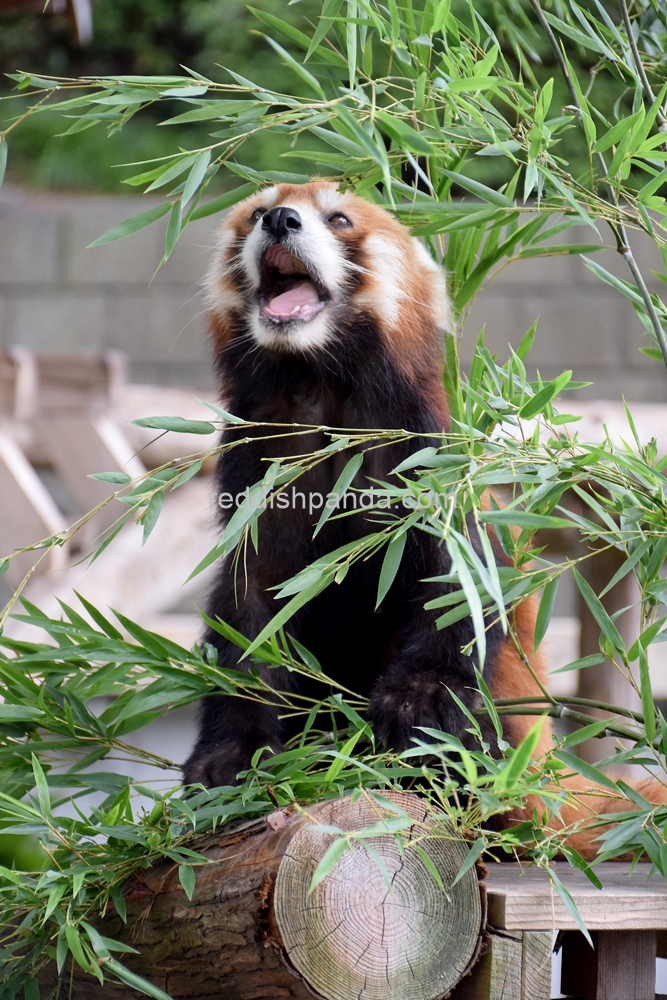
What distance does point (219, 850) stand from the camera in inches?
51.1

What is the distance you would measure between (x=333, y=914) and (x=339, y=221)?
4.07 ft

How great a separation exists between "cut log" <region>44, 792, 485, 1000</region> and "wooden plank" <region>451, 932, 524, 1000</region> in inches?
0.8

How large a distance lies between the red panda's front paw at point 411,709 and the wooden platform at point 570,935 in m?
0.24

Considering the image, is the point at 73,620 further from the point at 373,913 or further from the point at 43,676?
the point at 373,913

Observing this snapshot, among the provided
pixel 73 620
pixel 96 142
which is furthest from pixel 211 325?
pixel 96 142

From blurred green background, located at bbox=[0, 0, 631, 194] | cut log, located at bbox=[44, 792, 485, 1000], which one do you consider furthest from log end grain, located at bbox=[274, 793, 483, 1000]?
blurred green background, located at bbox=[0, 0, 631, 194]

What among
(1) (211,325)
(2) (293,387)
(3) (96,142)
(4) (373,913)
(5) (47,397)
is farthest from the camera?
(3) (96,142)

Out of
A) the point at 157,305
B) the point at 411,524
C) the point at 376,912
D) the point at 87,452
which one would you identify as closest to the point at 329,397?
the point at 411,524

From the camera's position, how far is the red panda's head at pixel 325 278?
1816 mm

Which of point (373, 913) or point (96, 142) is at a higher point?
point (96, 142)

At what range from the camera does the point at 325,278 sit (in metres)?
1.85

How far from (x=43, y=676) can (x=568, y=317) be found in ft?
13.3

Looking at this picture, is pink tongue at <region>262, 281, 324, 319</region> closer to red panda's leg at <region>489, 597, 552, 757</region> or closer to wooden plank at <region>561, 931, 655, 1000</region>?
red panda's leg at <region>489, 597, 552, 757</region>

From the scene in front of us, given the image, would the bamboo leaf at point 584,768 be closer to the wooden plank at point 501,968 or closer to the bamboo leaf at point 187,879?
the wooden plank at point 501,968
